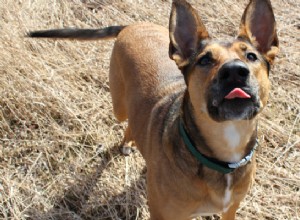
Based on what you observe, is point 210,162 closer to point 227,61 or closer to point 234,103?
point 234,103

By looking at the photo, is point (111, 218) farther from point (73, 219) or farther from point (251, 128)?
point (251, 128)

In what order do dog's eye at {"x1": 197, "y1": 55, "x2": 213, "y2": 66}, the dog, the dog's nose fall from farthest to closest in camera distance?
1. dog's eye at {"x1": 197, "y1": 55, "x2": 213, "y2": 66}
2. the dog
3. the dog's nose

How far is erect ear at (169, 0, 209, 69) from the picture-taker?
309 centimetres

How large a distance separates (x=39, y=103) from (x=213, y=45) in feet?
8.12

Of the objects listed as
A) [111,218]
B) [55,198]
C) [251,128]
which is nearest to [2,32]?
[55,198]

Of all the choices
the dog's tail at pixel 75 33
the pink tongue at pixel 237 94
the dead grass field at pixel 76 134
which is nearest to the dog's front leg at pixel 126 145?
the dead grass field at pixel 76 134

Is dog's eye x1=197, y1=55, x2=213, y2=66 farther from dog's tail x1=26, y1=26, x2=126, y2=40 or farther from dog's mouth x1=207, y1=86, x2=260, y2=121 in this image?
dog's tail x1=26, y1=26, x2=126, y2=40

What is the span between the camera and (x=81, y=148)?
15.3ft

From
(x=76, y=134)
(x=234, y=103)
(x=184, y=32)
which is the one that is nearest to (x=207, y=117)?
(x=234, y=103)

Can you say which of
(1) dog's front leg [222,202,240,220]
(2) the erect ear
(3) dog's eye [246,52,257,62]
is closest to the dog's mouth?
(3) dog's eye [246,52,257,62]

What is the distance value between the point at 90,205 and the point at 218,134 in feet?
5.90

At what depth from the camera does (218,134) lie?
292 centimetres

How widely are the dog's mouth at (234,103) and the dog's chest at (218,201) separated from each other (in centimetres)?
51

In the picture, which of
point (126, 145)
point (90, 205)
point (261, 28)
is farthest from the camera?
point (126, 145)
